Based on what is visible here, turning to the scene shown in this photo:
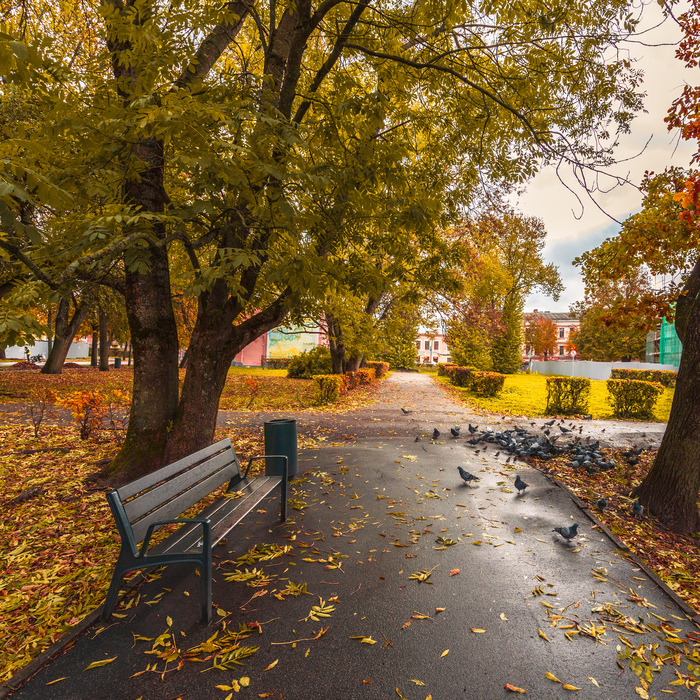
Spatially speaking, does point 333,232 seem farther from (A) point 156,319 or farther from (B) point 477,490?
(B) point 477,490

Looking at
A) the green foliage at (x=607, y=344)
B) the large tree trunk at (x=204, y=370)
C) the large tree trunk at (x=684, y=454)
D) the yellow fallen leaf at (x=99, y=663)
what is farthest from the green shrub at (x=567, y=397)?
the green foliage at (x=607, y=344)

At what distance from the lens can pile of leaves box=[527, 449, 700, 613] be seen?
379cm

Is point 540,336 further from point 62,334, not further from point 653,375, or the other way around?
point 62,334

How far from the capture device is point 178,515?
3.54 meters

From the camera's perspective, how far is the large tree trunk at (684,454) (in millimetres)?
4672

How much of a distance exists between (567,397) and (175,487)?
41.8 ft

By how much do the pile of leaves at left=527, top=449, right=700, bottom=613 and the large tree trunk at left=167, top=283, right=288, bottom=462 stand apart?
17.5 ft

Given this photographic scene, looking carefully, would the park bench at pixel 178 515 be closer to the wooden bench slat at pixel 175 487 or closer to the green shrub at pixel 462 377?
the wooden bench slat at pixel 175 487

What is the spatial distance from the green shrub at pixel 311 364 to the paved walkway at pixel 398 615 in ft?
62.3

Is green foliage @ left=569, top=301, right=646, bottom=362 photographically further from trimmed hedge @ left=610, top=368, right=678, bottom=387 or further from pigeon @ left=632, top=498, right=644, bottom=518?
pigeon @ left=632, top=498, right=644, bottom=518

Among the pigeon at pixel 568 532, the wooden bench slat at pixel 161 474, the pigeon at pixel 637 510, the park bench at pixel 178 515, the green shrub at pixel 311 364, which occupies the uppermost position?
the green shrub at pixel 311 364

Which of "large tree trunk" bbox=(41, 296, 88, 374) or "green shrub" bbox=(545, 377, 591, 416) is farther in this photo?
"large tree trunk" bbox=(41, 296, 88, 374)

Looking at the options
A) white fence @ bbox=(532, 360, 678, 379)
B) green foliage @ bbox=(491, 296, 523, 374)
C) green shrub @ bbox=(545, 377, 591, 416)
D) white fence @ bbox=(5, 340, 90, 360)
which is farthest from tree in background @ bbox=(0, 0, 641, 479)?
white fence @ bbox=(5, 340, 90, 360)

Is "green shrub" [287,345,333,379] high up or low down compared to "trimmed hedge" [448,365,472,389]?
up
